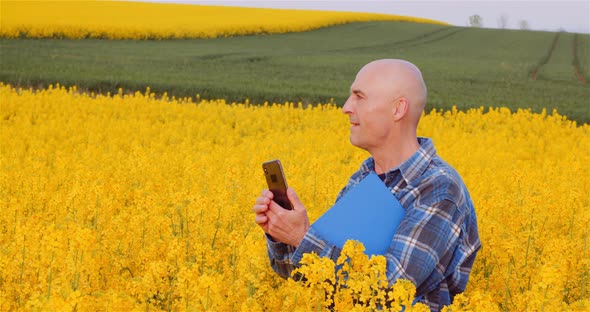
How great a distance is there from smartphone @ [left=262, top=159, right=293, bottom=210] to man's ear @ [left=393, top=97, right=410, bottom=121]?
0.57 m

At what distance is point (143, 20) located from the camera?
54.7 m

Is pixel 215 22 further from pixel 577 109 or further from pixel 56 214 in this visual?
pixel 56 214

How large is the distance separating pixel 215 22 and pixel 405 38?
1453cm

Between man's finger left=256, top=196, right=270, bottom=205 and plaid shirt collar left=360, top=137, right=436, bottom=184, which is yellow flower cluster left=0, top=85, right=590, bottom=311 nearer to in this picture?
man's finger left=256, top=196, right=270, bottom=205

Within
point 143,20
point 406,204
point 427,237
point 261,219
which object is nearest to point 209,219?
point 261,219

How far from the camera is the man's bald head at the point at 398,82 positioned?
344 centimetres

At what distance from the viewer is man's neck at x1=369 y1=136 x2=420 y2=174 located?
357 cm

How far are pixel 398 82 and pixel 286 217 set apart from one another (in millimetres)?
783

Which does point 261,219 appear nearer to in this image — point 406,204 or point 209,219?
point 406,204

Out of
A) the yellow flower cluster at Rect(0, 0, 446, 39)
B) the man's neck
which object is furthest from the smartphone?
the yellow flower cluster at Rect(0, 0, 446, 39)

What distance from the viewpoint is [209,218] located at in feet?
16.3

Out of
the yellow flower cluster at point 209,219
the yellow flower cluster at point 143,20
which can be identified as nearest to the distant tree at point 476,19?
the yellow flower cluster at point 143,20

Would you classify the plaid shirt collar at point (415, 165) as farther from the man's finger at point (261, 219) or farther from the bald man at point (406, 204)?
the man's finger at point (261, 219)

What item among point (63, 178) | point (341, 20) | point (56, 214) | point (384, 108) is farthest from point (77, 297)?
point (341, 20)
